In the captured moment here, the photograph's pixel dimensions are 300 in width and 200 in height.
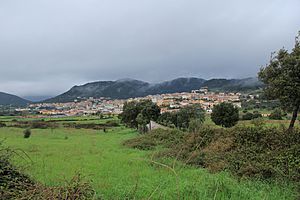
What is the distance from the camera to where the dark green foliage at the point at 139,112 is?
5050 cm

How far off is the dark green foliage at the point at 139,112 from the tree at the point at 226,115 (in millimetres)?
11773

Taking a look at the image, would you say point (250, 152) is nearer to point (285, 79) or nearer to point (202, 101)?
point (285, 79)

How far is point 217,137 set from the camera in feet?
55.6

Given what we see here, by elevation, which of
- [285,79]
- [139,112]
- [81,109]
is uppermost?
[285,79]

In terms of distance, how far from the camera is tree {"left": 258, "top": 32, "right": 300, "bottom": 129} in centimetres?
1562

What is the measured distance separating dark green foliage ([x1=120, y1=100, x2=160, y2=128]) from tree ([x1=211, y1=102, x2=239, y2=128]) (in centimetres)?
1177

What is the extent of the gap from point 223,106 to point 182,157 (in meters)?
29.2

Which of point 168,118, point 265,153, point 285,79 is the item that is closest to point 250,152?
point 265,153

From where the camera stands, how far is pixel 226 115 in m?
40.9

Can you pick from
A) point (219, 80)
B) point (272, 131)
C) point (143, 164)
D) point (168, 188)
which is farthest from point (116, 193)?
point (219, 80)

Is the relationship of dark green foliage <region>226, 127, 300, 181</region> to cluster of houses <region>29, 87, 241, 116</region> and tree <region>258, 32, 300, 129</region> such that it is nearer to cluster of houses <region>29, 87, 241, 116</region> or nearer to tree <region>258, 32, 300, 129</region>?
tree <region>258, 32, 300, 129</region>

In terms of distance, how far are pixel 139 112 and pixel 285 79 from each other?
37533mm

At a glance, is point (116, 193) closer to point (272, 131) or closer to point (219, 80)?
point (272, 131)

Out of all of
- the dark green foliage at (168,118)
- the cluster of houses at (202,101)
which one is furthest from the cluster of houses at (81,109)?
the dark green foliage at (168,118)
